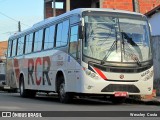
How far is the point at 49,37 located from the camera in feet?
A: 72.2

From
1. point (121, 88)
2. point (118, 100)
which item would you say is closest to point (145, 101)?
point (118, 100)

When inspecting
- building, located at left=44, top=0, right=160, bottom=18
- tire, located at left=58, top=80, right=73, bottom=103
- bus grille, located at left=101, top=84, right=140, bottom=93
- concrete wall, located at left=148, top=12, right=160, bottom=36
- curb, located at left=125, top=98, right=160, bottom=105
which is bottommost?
curb, located at left=125, top=98, right=160, bottom=105

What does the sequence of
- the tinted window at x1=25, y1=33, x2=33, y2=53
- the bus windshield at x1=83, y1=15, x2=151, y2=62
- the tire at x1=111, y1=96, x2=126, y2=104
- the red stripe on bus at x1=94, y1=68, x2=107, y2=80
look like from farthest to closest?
the tinted window at x1=25, y1=33, x2=33, y2=53 < the tire at x1=111, y1=96, x2=126, y2=104 < the bus windshield at x1=83, y1=15, x2=151, y2=62 < the red stripe on bus at x1=94, y1=68, x2=107, y2=80

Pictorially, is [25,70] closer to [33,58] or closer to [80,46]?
[33,58]

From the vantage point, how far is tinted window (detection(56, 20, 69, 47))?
19992 mm

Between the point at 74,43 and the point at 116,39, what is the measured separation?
5.15ft

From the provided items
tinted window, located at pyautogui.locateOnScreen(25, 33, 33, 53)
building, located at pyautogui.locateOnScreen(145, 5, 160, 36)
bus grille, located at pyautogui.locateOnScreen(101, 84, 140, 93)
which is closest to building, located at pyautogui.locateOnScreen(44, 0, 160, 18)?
building, located at pyautogui.locateOnScreen(145, 5, 160, 36)

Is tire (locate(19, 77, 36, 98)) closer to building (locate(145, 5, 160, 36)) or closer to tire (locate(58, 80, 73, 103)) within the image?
tire (locate(58, 80, 73, 103))

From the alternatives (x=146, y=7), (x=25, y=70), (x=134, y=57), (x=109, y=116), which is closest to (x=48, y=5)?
(x=146, y=7)

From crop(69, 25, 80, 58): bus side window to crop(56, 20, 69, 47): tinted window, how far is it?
1.85ft

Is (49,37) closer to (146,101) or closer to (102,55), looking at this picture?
(102,55)

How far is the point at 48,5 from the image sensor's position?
45.1m

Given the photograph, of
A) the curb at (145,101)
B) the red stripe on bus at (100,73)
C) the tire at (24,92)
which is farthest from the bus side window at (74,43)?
the tire at (24,92)

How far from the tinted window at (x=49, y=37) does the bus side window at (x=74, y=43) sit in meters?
2.28
